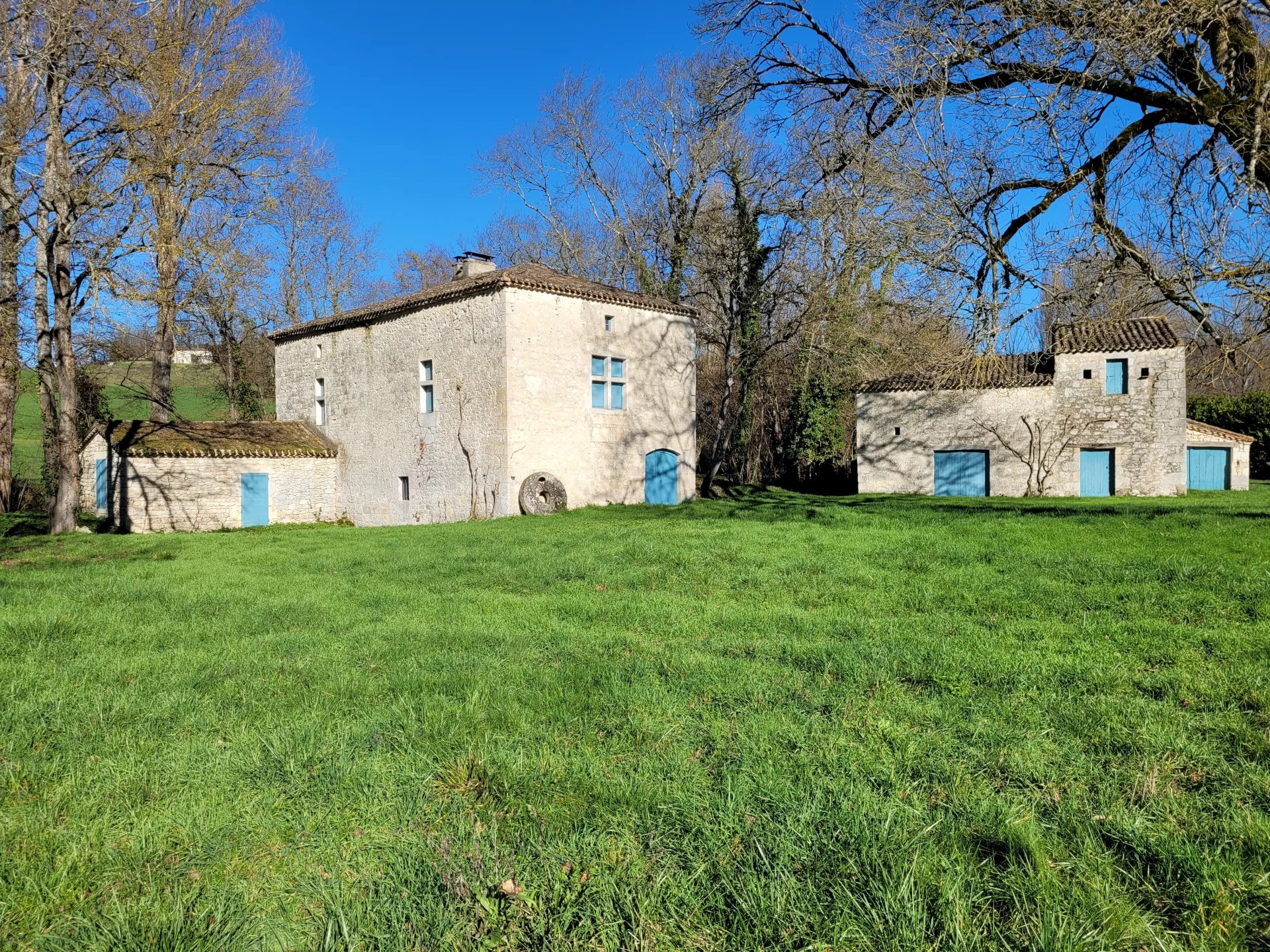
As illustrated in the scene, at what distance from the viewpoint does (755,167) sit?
91.2 ft

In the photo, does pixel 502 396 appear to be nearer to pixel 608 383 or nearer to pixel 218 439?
pixel 608 383

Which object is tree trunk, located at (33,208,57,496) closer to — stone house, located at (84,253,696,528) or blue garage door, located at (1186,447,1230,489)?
stone house, located at (84,253,696,528)

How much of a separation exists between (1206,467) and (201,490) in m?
34.3

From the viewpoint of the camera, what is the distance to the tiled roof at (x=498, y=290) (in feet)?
68.3

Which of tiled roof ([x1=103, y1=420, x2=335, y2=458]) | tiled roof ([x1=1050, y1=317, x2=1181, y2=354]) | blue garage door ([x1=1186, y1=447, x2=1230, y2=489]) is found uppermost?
tiled roof ([x1=1050, y1=317, x2=1181, y2=354])

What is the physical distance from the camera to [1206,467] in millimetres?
29828

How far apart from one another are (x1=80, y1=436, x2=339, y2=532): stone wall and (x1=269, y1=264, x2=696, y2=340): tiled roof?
4.58 m

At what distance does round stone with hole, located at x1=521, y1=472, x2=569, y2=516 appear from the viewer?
2045 cm

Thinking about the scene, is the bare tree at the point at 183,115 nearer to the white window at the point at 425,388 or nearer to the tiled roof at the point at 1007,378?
the white window at the point at 425,388

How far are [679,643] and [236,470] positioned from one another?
21.3 meters

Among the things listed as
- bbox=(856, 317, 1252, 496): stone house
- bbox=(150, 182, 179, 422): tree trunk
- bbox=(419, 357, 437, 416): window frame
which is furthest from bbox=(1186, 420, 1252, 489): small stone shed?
bbox=(150, 182, 179, 422): tree trunk

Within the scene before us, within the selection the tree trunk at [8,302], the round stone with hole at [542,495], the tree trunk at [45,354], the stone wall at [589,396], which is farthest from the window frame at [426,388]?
the tree trunk at [8,302]

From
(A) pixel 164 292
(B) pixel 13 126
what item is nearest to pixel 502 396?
(A) pixel 164 292

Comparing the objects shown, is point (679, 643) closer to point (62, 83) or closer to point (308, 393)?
point (62, 83)
